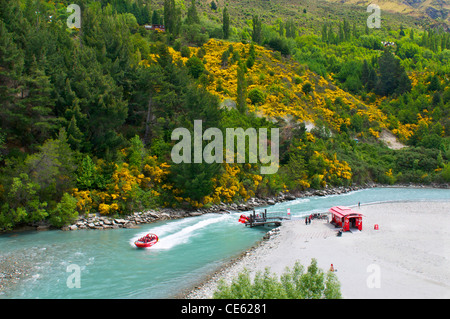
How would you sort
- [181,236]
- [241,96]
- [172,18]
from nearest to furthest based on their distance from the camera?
[181,236] → [241,96] → [172,18]

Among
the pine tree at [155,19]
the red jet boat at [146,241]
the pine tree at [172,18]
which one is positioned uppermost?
the pine tree at [155,19]

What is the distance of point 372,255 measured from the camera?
27484 millimetres

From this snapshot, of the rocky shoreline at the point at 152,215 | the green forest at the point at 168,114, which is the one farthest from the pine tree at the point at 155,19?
the rocky shoreline at the point at 152,215

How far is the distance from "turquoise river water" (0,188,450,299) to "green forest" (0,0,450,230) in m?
4.56

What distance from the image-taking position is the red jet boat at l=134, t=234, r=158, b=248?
30880 millimetres

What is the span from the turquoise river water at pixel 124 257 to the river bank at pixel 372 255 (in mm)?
2407

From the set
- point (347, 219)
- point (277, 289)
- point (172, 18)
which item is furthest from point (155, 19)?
point (277, 289)

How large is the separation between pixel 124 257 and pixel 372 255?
19.5m

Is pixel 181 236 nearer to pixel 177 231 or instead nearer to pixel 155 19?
pixel 177 231

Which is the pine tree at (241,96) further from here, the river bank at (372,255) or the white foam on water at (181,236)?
the river bank at (372,255)

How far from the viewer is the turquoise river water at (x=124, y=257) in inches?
883

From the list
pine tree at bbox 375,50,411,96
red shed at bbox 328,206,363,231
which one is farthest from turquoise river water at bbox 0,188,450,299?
pine tree at bbox 375,50,411,96

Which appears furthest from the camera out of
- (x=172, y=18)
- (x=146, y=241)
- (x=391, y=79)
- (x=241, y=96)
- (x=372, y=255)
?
(x=391, y=79)
